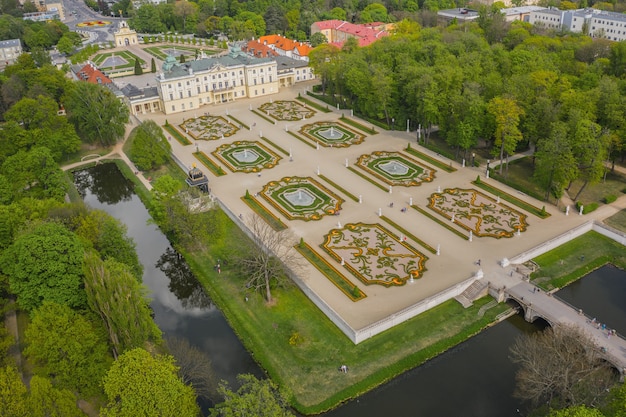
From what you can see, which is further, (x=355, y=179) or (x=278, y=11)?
(x=278, y=11)

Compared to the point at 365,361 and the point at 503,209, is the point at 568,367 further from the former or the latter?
the point at 503,209

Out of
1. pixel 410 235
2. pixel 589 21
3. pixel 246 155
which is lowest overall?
pixel 410 235

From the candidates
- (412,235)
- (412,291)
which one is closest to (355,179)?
(412,235)

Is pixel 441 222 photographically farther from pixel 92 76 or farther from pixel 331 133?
pixel 92 76

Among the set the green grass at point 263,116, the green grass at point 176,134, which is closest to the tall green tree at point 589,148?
the green grass at point 263,116

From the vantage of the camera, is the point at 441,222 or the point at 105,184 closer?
the point at 441,222

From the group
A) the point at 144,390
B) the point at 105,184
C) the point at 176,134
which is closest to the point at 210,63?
the point at 176,134
